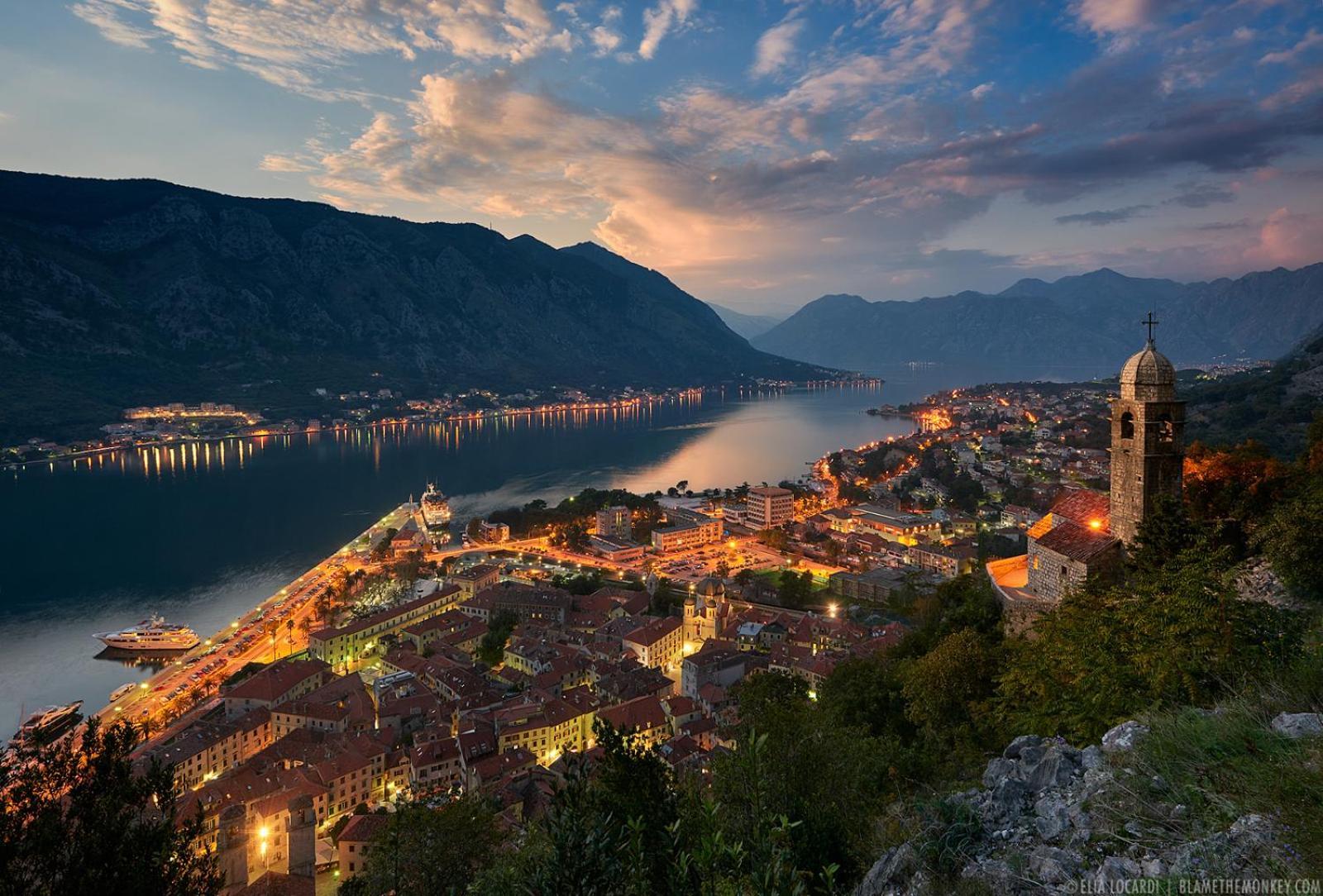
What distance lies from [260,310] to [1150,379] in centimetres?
13142

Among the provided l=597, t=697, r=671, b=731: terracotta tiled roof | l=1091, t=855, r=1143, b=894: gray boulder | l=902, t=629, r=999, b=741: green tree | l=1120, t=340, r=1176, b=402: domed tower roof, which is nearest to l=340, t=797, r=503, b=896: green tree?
l=902, t=629, r=999, b=741: green tree

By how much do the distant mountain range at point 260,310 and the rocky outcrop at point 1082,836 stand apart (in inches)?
3619

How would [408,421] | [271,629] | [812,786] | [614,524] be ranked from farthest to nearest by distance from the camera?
1. [408,421]
2. [614,524]
3. [271,629]
4. [812,786]

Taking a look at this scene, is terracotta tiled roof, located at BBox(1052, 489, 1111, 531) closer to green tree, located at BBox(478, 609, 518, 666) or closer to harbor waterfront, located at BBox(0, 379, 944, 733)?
green tree, located at BBox(478, 609, 518, 666)

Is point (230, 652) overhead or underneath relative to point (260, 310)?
underneath

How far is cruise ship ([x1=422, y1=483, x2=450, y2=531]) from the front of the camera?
157ft

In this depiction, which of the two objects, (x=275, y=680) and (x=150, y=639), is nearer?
(x=275, y=680)

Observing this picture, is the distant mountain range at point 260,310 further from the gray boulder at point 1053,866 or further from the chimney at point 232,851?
the gray boulder at point 1053,866

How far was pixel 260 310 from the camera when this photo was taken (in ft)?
379

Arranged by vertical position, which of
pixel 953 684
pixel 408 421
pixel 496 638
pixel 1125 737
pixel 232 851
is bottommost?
pixel 496 638

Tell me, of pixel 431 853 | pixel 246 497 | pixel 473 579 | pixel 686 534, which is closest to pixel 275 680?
pixel 473 579

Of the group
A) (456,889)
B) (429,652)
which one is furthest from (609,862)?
(429,652)

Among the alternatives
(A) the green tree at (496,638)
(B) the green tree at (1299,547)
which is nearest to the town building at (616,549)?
(A) the green tree at (496,638)

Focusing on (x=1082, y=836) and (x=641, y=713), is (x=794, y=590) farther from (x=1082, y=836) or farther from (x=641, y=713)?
(x=1082, y=836)
